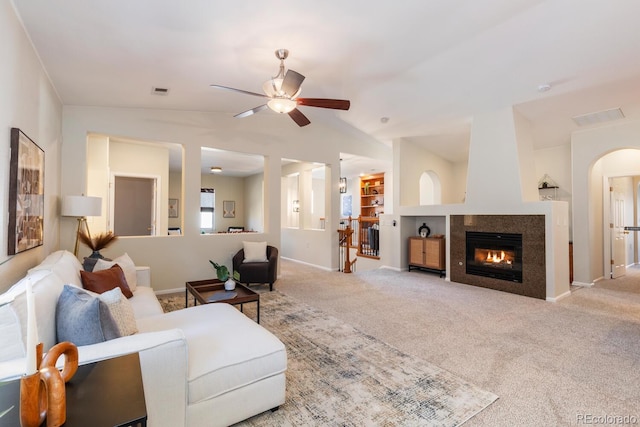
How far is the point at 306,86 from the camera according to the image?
4.36 meters

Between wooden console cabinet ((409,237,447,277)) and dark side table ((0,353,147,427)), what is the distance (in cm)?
577

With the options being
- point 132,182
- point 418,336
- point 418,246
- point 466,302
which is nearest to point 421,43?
point 418,336

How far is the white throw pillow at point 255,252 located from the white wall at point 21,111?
2.53 meters

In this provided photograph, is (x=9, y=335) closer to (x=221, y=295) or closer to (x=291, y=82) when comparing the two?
(x=221, y=295)

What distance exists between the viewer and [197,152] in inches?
203

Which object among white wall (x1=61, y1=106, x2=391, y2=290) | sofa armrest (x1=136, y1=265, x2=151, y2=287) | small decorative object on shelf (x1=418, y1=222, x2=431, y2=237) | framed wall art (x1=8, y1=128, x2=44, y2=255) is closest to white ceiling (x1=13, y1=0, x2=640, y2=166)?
white wall (x1=61, y1=106, x2=391, y2=290)

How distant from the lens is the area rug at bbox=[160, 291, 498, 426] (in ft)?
6.23

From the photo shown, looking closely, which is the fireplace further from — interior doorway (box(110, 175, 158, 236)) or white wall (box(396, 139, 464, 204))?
interior doorway (box(110, 175, 158, 236))

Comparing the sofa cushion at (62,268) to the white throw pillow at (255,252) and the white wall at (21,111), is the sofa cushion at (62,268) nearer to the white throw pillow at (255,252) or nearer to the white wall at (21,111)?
the white wall at (21,111)

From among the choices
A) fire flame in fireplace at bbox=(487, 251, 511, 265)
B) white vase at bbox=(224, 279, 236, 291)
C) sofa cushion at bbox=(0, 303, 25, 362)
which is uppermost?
sofa cushion at bbox=(0, 303, 25, 362)

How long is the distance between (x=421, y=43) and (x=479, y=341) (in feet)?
10.1

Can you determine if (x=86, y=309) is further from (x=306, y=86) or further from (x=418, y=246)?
(x=418, y=246)

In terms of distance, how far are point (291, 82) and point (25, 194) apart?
7.84 feet

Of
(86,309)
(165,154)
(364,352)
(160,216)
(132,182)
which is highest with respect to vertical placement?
(165,154)
